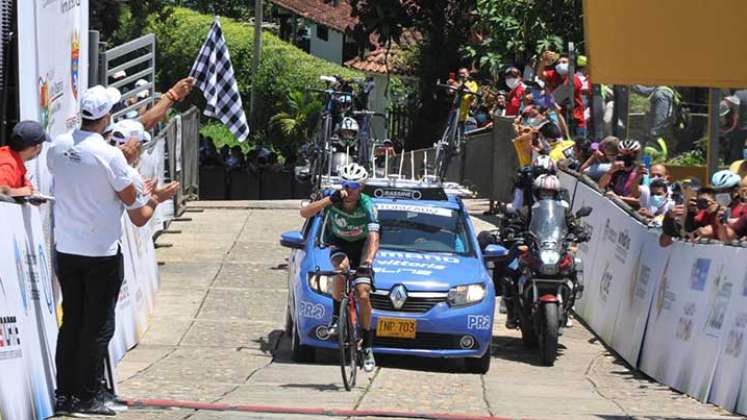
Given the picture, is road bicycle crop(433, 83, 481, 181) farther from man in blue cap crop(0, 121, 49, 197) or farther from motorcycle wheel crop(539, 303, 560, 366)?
man in blue cap crop(0, 121, 49, 197)

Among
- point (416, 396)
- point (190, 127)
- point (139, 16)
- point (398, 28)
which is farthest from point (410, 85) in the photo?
point (416, 396)

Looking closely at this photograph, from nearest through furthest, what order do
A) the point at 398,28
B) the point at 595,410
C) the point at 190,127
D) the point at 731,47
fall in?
the point at 595,410, the point at 731,47, the point at 190,127, the point at 398,28

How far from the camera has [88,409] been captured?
9.59 meters

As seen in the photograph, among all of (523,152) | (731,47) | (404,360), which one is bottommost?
(404,360)

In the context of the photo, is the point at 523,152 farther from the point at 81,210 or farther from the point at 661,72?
the point at 81,210

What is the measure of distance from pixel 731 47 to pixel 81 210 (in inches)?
389

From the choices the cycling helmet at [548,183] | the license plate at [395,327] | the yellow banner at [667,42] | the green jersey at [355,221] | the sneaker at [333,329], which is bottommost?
the license plate at [395,327]

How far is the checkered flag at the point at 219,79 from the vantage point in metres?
22.6

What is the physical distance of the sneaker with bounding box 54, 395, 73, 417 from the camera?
9625mm

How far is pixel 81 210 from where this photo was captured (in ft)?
31.4

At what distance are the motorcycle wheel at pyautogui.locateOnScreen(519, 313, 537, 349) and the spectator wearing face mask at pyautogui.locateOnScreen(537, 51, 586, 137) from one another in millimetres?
7699

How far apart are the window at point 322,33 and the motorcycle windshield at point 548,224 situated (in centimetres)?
5518

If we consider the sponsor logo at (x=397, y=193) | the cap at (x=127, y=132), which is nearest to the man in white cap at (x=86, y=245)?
the cap at (x=127, y=132)

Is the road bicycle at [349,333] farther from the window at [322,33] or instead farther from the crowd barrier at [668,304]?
the window at [322,33]
